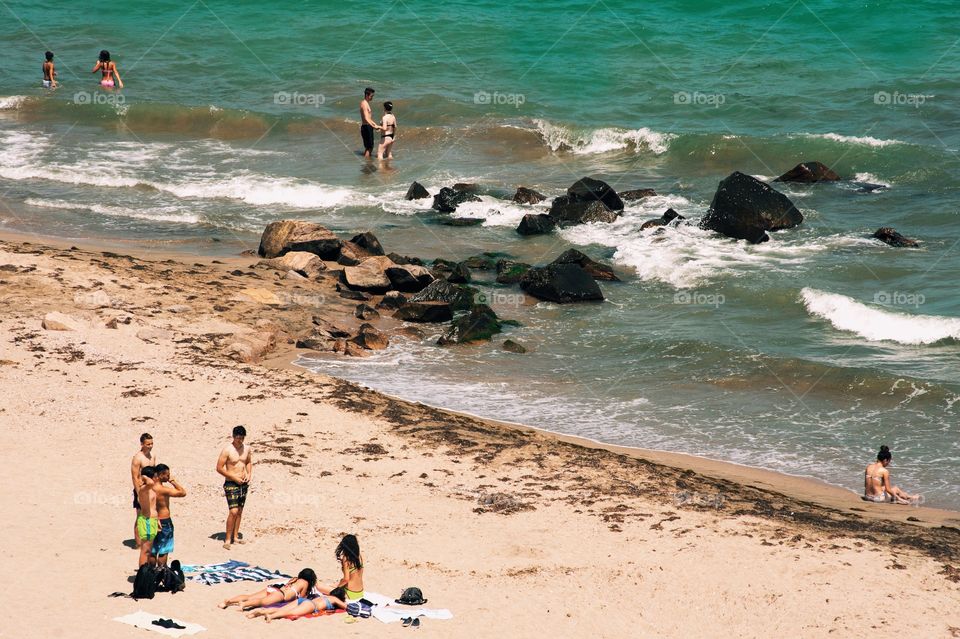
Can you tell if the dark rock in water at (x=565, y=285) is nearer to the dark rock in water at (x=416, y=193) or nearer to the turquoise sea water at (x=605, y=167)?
the turquoise sea water at (x=605, y=167)

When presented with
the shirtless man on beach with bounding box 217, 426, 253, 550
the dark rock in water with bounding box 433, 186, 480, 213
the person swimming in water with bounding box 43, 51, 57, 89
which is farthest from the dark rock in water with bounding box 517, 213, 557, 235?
the person swimming in water with bounding box 43, 51, 57, 89

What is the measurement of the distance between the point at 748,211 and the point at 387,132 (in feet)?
33.7

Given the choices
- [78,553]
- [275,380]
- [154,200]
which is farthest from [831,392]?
[154,200]

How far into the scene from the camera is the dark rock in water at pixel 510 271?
20125mm

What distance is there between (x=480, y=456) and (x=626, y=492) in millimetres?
1782

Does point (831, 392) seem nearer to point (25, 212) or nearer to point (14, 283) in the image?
point (14, 283)

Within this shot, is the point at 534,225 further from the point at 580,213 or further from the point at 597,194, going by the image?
the point at 597,194

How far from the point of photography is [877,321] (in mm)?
17766

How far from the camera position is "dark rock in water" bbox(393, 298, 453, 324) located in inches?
713

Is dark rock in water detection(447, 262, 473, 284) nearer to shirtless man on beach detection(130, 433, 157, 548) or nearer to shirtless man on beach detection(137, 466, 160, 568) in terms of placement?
shirtless man on beach detection(130, 433, 157, 548)

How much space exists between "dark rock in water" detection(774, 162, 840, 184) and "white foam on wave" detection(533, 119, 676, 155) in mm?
4259

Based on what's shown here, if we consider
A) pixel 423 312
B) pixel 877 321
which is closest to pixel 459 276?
pixel 423 312

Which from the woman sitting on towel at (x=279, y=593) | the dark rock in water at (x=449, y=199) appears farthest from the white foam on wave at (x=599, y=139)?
the woman sitting on towel at (x=279, y=593)

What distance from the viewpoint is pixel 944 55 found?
33812mm
